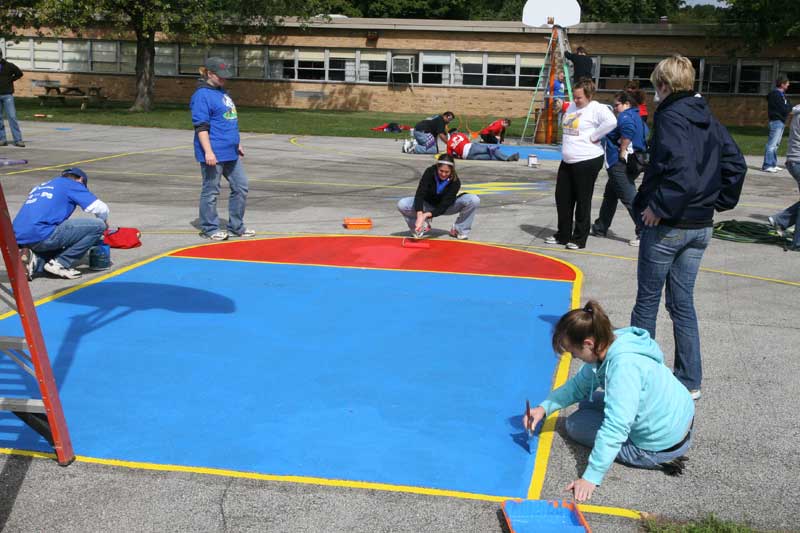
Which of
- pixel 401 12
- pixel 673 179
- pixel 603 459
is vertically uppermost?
pixel 401 12

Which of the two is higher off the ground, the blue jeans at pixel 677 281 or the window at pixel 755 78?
the window at pixel 755 78

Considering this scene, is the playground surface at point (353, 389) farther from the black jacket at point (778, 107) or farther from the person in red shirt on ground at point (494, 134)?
the person in red shirt on ground at point (494, 134)

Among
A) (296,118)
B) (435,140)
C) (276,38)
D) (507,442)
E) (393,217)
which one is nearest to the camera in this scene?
(507,442)

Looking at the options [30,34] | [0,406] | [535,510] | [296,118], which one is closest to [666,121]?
[535,510]

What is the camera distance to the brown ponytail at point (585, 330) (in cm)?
443

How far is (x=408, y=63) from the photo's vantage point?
146 feet

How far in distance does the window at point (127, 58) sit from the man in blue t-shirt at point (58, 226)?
135 ft

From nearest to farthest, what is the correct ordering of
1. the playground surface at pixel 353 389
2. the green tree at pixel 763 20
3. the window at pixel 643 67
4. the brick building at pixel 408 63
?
the playground surface at pixel 353 389 → the green tree at pixel 763 20 → the brick building at pixel 408 63 → the window at pixel 643 67

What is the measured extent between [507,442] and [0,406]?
2.82 meters

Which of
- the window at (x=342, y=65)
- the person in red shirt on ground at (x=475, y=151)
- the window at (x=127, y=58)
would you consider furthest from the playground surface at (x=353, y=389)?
the window at (x=127, y=58)

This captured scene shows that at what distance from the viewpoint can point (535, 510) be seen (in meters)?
4.09

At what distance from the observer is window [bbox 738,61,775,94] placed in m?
40.7

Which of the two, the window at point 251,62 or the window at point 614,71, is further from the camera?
the window at point 251,62

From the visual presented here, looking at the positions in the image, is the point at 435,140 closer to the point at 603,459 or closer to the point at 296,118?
the point at 296,118
